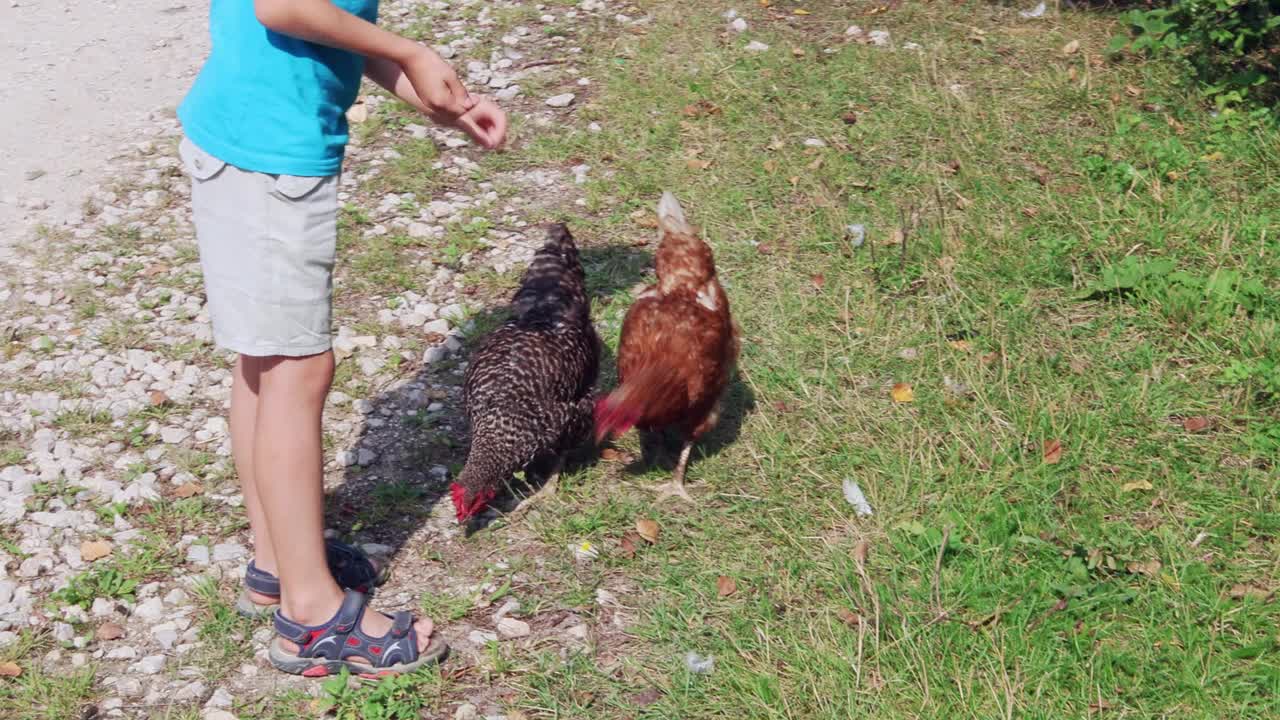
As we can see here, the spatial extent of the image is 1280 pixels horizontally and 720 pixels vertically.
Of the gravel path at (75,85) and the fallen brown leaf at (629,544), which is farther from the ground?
the fallen brown leaf at (629,544)

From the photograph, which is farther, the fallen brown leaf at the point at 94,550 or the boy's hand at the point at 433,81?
the fallen brown leaf at the point at 94,550

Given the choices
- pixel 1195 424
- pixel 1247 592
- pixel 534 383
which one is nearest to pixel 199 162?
pixel 534 383

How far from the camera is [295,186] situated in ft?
8.98

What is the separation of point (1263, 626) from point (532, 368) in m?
2.64

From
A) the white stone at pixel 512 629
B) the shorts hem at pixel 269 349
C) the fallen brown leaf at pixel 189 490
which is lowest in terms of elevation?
the fallen brown leaf at pixel 189 490

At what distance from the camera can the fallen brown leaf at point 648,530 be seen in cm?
390

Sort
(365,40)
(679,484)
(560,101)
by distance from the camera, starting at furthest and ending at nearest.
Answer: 1. (560,101)
2. (679,484)
3. (365,40)

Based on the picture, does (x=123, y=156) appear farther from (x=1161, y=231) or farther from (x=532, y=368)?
(x=1161, y=231)

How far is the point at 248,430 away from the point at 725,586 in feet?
5.44

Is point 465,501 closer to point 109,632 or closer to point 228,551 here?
point 228,551

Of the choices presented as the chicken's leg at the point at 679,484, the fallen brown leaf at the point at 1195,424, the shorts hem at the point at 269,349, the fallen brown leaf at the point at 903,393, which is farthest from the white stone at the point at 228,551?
the fallen brown leaf at the point at 1195,424

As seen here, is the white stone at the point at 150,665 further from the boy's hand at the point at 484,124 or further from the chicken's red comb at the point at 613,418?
the boy's hand at the point at 484,124

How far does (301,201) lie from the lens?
2.77 metres

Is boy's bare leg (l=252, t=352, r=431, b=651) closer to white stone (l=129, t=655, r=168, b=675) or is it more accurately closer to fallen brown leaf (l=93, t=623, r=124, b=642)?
white stone (l=129, t=655, r=168, b=675)
